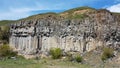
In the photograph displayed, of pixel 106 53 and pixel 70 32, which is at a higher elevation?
pixel 70 32

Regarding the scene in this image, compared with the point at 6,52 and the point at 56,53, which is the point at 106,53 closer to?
the point at 56,53

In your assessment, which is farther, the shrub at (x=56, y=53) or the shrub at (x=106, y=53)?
the shrub at (x=56, y=53)

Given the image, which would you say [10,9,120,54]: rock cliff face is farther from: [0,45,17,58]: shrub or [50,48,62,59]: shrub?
[0,45,17,58]: shrub

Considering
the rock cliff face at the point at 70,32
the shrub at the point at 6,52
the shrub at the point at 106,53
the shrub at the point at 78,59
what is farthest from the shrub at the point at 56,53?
the shrub at the point at 6,52

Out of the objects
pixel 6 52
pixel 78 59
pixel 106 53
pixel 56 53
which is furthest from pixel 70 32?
pixel 6 52

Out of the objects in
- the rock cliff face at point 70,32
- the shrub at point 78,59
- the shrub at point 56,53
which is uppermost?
the rock cliff face at point 70,32

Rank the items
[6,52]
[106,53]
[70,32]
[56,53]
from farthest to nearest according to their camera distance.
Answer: [6,52]
[70,32]
[56,53]
[106,53]

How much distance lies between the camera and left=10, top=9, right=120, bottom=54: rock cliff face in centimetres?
6619

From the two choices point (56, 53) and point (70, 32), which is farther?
point (70, 32)

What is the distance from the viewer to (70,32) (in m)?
69.0

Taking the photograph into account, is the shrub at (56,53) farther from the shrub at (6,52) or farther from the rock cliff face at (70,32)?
the shrub at (6,52)

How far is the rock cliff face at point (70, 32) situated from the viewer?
217 feet

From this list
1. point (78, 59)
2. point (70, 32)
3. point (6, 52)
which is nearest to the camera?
point (78, 59)

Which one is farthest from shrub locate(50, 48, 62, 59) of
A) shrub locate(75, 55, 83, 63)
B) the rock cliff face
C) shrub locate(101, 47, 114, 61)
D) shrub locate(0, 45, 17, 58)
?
shrub locate(0, 45, 17, 58)
